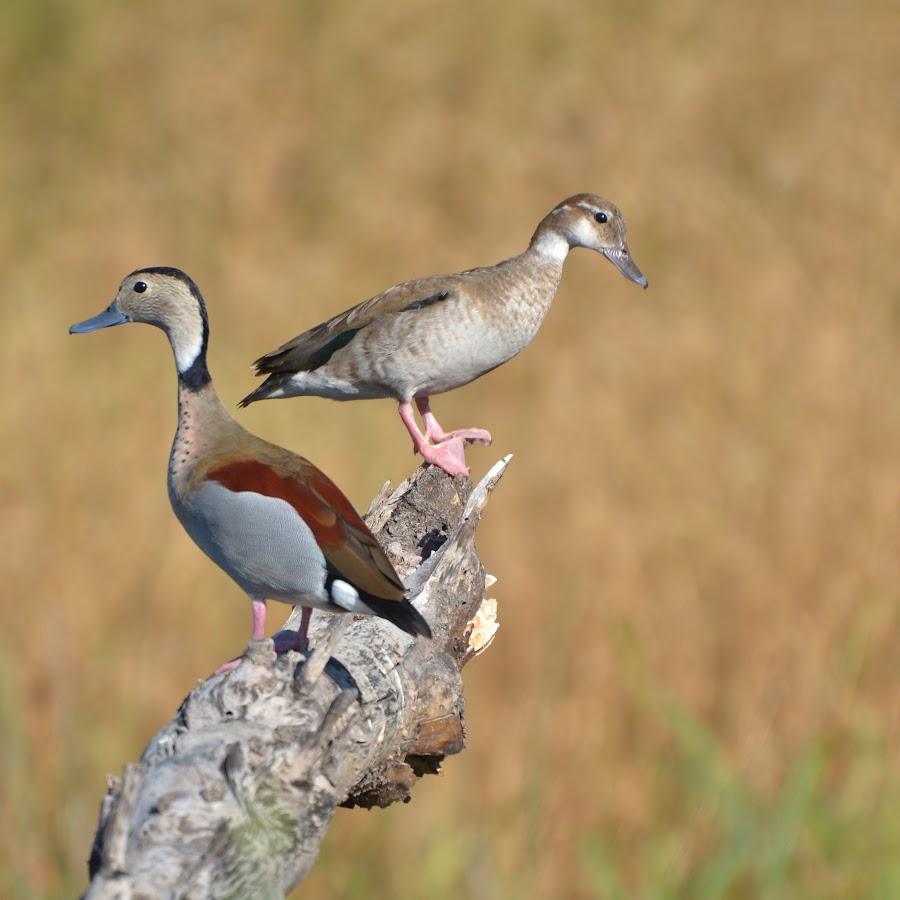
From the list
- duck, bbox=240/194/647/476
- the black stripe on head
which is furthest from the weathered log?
duck, bbox=240/194/647/476

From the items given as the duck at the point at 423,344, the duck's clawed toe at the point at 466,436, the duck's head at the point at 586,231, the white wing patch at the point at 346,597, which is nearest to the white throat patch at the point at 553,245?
the duck's head at the point at 586,231

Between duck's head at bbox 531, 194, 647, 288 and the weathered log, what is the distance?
1.75 meters

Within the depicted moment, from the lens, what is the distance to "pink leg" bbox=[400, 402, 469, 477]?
438cm

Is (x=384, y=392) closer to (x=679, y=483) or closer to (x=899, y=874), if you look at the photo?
(x=899, y=874)

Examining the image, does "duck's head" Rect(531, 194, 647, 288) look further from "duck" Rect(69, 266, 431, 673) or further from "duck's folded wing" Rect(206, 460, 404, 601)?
"duck's folded wing" Rect(206, 460, 404, 601)

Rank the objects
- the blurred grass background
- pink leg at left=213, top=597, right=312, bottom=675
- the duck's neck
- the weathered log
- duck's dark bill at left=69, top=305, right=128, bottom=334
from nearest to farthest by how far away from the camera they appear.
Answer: the weathered log → pink leg at left=213, top=597, right=312, bottom=675 → duck's dark bill at left=69, top=305, right=128, bottom=334 → the duck's neck → the blurred grass background

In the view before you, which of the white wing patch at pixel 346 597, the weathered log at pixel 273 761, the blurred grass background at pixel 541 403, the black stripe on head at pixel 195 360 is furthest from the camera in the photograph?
the blurred grass background at pixel 541 403

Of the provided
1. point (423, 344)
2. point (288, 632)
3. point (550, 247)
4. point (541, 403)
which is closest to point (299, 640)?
point (288, 632)

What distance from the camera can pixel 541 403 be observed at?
27.3 feet

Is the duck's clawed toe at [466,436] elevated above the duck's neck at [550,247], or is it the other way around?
the duck's neck at [550,247]

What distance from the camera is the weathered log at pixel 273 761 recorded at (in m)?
2.38

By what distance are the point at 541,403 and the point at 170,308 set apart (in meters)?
4.98

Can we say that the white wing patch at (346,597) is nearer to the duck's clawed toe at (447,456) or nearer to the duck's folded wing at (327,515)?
the duck's folded wing at (327,515)

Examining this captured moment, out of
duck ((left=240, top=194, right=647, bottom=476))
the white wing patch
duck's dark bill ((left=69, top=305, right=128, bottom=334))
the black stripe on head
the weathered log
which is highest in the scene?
duck ((left=240, top=194, right=647, bottom=476))
